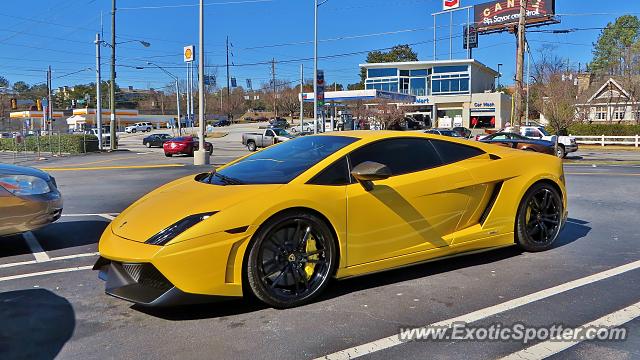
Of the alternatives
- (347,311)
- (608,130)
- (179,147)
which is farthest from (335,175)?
(608,130)

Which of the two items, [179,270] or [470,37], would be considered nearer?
[179,270]

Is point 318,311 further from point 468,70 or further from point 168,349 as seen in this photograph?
point 468,70

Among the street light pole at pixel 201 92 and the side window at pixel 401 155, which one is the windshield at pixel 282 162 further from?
the street light pole at pixel 201 92

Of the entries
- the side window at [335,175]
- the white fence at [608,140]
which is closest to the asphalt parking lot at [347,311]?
the side window at [335,175]

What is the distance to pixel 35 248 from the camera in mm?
6348

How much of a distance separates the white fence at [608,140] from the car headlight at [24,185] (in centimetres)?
3939

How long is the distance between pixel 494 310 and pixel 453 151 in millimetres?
1770

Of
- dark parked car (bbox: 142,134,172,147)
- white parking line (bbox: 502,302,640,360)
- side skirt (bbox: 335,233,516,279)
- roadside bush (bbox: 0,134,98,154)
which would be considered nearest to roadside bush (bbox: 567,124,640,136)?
dark parked car (bbox: 142,134,172,147)

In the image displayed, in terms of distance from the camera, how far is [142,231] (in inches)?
154

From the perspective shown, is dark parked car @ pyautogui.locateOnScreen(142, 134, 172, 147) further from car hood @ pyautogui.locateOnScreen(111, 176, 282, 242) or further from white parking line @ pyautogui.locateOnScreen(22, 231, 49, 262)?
car hood @ pyautogui.locateOnScreen(111, 176, 282, 242)

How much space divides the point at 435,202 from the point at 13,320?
3.56 m

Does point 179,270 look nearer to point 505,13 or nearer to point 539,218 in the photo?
point 539,218

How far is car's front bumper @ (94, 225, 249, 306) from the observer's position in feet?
12.0

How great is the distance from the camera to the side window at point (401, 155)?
4.74 metres
